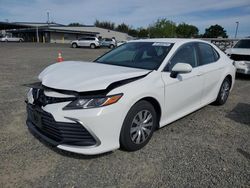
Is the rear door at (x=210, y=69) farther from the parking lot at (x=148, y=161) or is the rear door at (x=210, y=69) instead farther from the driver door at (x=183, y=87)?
the parking lot at (x=148, y=161)

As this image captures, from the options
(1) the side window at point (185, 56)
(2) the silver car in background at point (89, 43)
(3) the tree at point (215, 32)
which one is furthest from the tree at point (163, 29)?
(1) the side window at point (185, 56)

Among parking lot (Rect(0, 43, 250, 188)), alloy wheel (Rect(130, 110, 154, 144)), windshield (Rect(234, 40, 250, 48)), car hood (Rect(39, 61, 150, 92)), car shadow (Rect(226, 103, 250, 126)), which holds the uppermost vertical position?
windshield (Rect(234, 40, 250, 48))

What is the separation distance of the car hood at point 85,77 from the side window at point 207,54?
1.70m

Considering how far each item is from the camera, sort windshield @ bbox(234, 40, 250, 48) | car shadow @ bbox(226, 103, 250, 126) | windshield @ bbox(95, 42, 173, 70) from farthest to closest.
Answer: windshield @ bbox(234, 40, 250, 48) < car shadow @ bbox(226, 103, 250, 126) < windshield @ bbox(95, 42, 173, 70)

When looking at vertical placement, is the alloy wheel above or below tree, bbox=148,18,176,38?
below

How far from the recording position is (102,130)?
2703 mm

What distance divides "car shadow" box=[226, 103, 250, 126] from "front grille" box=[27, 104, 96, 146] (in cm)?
319

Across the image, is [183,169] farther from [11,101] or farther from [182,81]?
[11,101]

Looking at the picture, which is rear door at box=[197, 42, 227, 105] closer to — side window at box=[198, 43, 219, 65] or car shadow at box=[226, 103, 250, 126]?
side window at box=[198, 43, 219, 65]

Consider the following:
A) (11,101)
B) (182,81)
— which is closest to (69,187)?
A: (182,81)

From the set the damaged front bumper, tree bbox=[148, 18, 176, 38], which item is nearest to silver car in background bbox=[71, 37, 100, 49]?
the damaged front bumper

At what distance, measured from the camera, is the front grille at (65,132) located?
2674 millimetres

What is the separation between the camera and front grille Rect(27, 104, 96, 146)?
2.67 meters

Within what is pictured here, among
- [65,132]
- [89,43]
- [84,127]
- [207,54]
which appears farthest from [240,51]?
[89,43]
